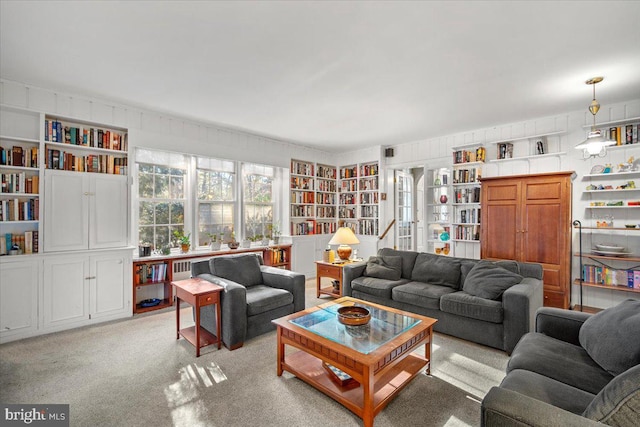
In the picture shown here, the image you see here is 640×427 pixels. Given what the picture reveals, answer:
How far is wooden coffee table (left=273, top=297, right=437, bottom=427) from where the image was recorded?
1.92 metres

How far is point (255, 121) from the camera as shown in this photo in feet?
14.8

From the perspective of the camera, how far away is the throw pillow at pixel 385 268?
4027mm

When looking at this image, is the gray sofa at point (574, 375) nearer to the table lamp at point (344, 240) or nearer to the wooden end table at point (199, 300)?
the wooden end table at point (199, 300)

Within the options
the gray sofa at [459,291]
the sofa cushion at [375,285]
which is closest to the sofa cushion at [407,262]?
the gray sofa at [459,291]

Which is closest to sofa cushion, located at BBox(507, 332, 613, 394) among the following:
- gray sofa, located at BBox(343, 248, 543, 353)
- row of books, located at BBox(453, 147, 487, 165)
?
gray sofa, located at BBox(343, 248, 543, 353)

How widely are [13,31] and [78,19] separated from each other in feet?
2.06

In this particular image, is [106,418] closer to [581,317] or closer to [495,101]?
[581,317]

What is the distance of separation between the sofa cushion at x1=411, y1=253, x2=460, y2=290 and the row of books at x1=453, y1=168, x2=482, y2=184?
71.2 inches

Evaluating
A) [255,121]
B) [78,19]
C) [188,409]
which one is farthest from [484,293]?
[78,19]

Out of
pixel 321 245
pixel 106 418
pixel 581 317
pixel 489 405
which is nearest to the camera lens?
pixel 489 405

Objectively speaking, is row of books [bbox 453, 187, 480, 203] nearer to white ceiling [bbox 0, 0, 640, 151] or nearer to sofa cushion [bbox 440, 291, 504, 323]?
white ceiling [bbox 0, 0, 640, 151]

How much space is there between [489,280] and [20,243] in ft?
16.5

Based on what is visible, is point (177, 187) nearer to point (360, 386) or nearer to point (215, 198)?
point (215, 198)

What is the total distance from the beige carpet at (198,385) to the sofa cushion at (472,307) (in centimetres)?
31
